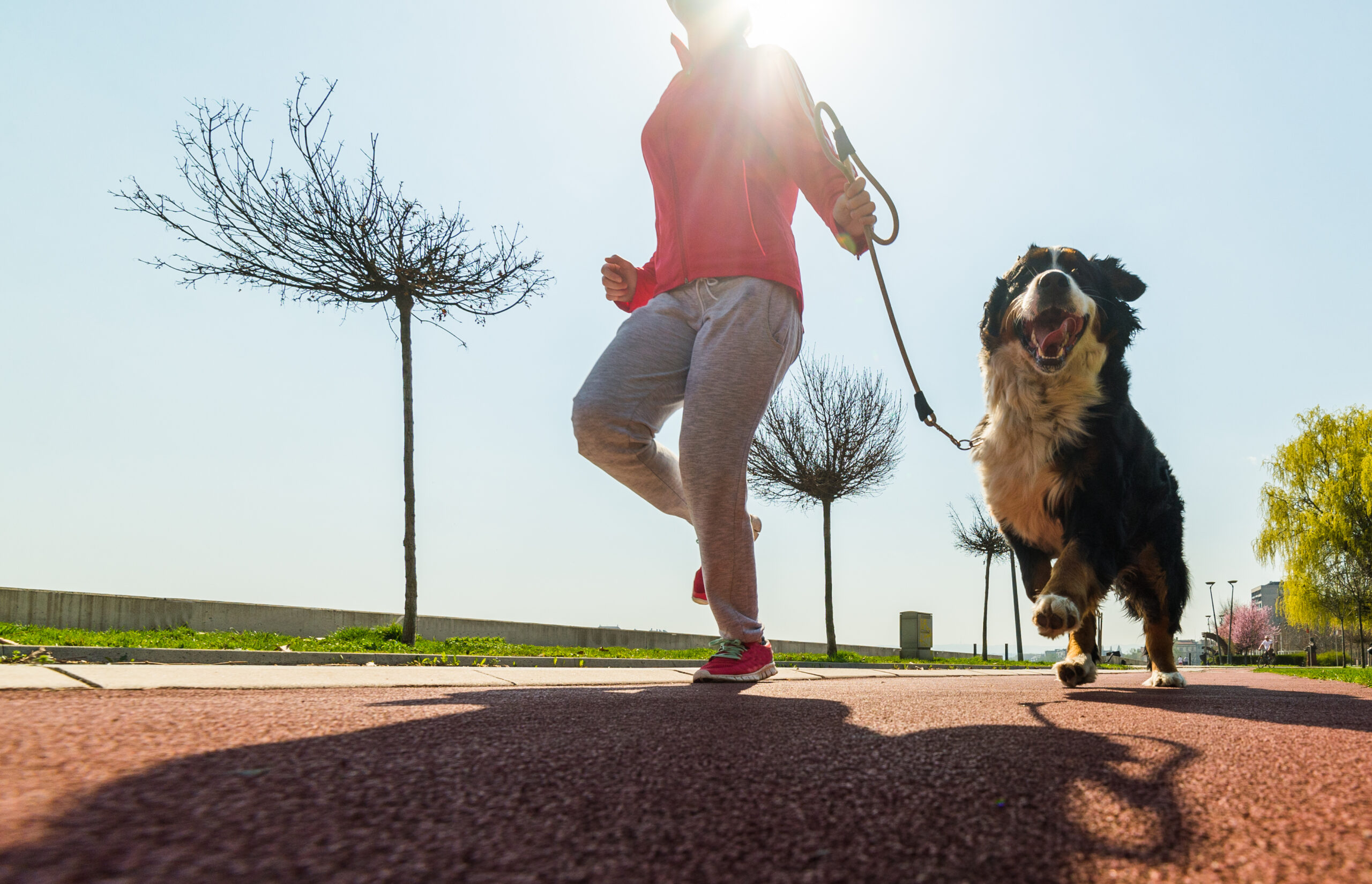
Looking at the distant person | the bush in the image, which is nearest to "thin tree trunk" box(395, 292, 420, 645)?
the bush

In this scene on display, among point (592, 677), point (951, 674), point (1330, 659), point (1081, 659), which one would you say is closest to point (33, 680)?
point (592, 677)

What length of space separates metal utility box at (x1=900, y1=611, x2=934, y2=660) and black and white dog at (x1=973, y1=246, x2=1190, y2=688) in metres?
16.2

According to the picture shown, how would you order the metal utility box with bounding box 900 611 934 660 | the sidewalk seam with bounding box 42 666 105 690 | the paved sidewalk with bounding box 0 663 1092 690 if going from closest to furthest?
the sidewalk seam with bounding box 42 666 105 690
the paved sidewalk with bounding box 0 663 1092 690
the metal utility box with bounding box 900 611 934 660

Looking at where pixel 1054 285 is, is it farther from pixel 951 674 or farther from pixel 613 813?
pixel 951 674

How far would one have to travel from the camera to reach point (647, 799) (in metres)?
1.02

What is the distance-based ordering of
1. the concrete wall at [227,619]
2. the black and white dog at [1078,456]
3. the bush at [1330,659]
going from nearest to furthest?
the black and white dog at [1078,456], the concrete wall at [227,619], the bush at [1330,659]

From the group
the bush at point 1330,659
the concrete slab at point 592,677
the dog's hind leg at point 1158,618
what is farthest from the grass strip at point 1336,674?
the bush at point 1330,659

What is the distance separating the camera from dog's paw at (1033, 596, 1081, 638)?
2.92 metres

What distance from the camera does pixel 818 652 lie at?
56.7 ft

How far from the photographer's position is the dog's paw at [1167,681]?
383 centimetres

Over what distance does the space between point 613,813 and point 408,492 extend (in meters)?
8.60

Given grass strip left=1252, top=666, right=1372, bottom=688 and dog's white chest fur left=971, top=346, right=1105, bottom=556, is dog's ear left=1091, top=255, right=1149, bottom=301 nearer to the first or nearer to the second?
dog's white chest fur left=971, top=346, right=1105, bottom=556

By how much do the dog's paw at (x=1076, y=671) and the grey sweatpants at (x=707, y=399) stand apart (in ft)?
4.94

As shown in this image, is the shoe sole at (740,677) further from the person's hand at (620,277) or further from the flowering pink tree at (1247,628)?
the flowering pink tree at (1247,628)
